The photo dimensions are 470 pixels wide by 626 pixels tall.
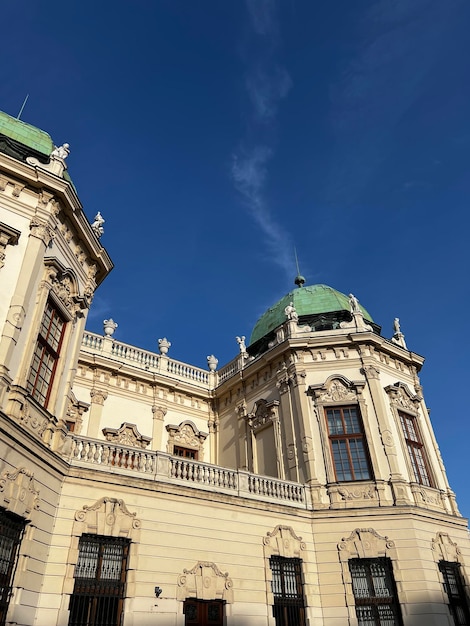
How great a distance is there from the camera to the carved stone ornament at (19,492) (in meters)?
9.87

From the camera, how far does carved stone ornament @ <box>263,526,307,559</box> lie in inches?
584

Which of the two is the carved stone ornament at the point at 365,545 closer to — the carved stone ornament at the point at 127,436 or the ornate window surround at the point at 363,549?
the ornate window surround at the point at 363,549

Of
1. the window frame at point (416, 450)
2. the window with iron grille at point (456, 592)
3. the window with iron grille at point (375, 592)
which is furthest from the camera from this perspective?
the window frame at point (416, 450)

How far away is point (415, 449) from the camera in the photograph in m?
17.9

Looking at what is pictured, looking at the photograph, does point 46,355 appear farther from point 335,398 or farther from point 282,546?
point 335,398

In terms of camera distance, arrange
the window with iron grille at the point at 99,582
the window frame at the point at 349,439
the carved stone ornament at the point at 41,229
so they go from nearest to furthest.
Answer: the window with iron grille at the point at 99,582 < the carved stone ornament at the point at 41,229 < the window frame at the point at 349,439

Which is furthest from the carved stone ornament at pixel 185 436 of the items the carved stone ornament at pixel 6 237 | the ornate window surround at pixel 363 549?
the carved stone ornament at pixel 6 237

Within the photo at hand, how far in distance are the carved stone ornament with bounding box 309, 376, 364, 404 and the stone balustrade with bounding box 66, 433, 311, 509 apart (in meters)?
3.21

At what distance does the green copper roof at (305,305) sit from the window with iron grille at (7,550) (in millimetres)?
13744

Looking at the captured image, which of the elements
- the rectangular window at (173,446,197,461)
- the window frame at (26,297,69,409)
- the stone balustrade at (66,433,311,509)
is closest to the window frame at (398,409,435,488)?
the stone balustrade at (66,433,311,509)

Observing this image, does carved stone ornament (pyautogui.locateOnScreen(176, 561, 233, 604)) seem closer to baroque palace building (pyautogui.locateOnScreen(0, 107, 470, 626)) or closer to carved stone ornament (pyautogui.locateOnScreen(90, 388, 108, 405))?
baroque palace building (pyautogui.locateOnScreen(0, 107, 470, 626))

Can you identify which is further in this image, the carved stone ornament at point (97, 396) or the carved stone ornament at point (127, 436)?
the carved stone ornament at point (97, 396)

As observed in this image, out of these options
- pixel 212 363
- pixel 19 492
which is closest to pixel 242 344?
pixel 212 363

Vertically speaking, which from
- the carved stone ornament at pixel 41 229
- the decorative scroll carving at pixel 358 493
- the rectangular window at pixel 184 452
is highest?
the carved stone ornament at pixel 41 229
